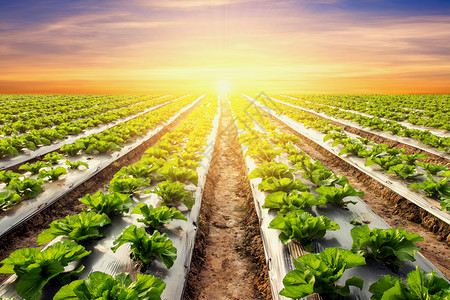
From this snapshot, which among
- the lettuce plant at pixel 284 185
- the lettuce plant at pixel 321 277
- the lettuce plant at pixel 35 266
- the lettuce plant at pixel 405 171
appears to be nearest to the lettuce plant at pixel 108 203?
the lettuce plant at pixel 35 266

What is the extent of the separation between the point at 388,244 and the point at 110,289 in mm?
2924

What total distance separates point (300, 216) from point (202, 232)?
6.50 ft

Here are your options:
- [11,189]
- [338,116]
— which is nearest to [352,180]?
[11,189]

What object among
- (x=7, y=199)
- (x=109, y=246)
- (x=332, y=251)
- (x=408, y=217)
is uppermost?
(x=332, y=251)

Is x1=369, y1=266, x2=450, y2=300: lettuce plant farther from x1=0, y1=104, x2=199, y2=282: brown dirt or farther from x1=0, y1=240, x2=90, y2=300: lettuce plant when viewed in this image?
x1=0, y1=104, x2=199, y2=282: brown dirt

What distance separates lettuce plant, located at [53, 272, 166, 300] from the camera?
2137mm

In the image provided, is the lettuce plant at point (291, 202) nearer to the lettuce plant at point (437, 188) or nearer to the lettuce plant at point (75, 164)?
the lettuce plant at point (437, 188)

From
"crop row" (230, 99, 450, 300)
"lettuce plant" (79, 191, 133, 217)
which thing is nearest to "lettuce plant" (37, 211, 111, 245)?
"lettuce plant" (79, 191, 133, 217)

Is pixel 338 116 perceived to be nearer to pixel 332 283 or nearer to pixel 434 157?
pixel 434 157

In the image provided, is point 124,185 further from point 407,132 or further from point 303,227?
point 407,132

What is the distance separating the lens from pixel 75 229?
320 cm

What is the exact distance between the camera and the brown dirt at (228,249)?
3514 millimetres

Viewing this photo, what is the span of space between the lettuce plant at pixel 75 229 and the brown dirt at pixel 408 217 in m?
4.94

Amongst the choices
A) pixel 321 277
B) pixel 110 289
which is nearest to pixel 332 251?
pixel 321 277
